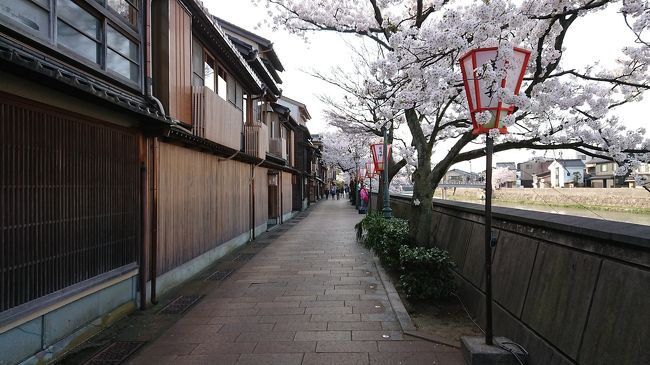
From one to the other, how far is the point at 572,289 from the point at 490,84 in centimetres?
248

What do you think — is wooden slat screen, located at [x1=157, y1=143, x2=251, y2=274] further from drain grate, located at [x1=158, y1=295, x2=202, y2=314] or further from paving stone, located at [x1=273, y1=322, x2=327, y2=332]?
paving stone, located at [x1=273, y1=322, x2=327, y2=332]

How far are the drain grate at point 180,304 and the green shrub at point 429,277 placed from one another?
13.1 feet

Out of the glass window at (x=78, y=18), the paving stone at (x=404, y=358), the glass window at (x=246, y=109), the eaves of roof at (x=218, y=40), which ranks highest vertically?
the eaves of roof at (x=218, y=40)

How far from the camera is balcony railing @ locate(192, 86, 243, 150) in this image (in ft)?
31.1

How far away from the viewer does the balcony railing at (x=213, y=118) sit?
949 centimetres

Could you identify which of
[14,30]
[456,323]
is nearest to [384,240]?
[456,323]

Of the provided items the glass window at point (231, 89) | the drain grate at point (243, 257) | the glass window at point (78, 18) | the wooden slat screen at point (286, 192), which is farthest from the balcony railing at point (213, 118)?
the wooden slat screen at point (286, 192)

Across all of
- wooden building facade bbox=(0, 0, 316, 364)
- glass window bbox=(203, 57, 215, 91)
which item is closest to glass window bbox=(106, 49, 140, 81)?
wooden building facade bbox=(0, 0, 316, 364)

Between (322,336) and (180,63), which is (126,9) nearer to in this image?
(180,63)

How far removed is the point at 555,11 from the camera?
6.32 m

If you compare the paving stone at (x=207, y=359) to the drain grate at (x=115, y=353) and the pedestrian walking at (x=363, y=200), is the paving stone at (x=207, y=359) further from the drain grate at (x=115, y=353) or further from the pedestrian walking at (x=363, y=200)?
the pedestrian walking at (x=363, y=200)

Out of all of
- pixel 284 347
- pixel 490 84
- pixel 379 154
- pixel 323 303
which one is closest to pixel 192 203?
pixel 323 303

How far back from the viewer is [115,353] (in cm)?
518

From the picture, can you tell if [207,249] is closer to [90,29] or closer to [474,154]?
[90,29]
